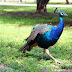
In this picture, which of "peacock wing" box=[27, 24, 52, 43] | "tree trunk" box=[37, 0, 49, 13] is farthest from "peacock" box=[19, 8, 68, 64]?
"tree trunk" box=[37, 0, 49, 13]

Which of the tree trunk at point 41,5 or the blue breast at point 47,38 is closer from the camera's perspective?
the blue breast at point 47,38

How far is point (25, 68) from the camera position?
5.43 metres

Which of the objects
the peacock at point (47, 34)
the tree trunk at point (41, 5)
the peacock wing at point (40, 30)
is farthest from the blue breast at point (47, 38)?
the tree trunk at point (41, 5)

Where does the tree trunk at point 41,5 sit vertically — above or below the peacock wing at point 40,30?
below

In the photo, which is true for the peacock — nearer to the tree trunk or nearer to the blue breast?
the blue breast

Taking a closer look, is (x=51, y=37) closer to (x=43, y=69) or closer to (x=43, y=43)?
(x=43, y=43)

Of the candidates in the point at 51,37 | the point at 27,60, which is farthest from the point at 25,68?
A: the point at 51,37

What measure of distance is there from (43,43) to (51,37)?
0.31 metres

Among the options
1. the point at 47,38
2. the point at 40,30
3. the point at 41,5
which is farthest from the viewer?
the point at 41,5

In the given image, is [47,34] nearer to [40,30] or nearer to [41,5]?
[40,30]

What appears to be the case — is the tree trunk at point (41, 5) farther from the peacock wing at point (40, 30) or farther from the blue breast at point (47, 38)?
the blue breast at point (47, 38)

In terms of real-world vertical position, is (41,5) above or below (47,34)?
below

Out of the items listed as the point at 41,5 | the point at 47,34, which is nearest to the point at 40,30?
the point at 47,34

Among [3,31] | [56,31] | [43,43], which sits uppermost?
[56,31]
